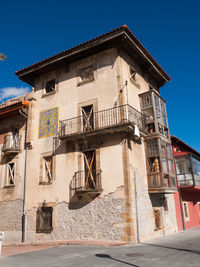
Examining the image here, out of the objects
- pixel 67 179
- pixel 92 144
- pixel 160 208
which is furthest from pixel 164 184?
pixel 67 179

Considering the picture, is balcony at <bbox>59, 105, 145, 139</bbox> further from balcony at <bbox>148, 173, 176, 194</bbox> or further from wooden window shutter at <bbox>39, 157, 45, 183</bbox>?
balcony at <bbox>148, 173, 176, 194</bbox>

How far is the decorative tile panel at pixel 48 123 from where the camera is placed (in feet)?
50.0

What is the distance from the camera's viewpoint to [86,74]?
49.8 feet

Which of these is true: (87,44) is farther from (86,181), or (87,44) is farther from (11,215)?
(11,215)

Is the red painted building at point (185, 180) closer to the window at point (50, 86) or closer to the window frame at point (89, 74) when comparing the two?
the window frame at point (89, 74)

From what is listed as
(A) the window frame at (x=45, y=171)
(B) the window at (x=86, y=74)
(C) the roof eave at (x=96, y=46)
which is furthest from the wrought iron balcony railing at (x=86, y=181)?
(C) the roof eave at (x=96, y=46)

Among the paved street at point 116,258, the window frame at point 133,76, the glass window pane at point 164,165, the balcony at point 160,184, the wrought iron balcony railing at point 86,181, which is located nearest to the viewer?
the paved street at point 116,258

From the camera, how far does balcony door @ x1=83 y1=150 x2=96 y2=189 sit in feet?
42.3

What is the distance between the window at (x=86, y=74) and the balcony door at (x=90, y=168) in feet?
14.7

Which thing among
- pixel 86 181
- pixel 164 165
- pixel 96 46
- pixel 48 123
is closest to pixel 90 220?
pixel 86 181

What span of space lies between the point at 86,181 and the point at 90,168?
0.72 m

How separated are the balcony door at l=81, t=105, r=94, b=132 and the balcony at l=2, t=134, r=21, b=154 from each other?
521 centimetres

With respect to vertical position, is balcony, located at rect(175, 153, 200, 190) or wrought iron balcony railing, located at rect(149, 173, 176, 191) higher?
balcony, located at rect(175, 153, 200, 190)

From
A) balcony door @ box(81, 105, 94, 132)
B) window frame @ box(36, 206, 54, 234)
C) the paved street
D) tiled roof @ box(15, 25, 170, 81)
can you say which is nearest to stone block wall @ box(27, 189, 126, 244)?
window frame @ box(36, 206, 54, 234)
